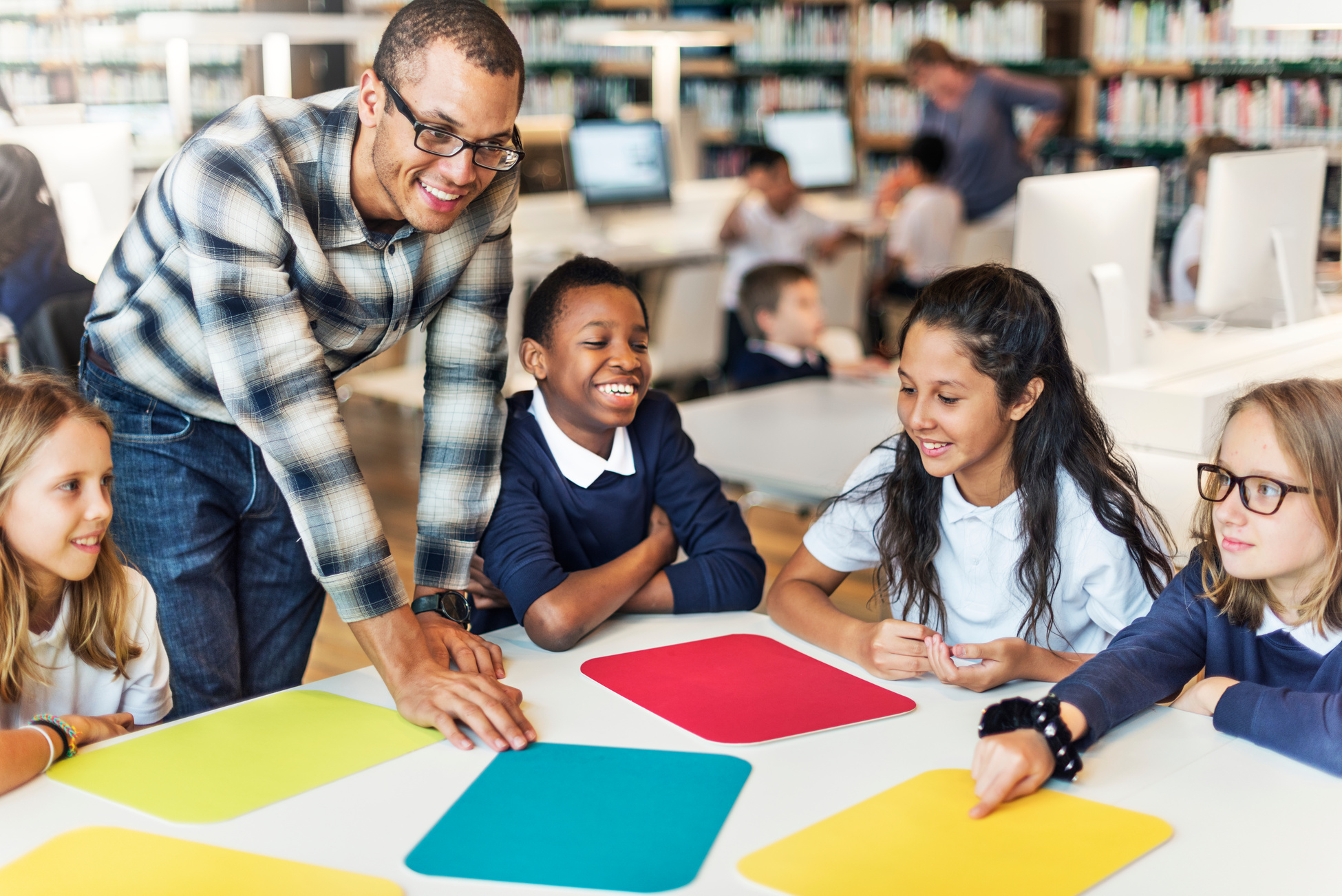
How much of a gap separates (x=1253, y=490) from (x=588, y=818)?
74 centimetres

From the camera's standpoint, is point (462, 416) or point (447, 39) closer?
point (447, 39)

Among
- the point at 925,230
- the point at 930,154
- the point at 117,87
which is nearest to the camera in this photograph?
the point at 117,87

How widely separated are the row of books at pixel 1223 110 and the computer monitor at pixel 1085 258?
3.60 metres

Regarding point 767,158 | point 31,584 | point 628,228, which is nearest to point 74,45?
point 628,228

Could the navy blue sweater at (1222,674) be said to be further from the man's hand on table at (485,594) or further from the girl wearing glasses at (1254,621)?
the man's hand on table at (485,594)

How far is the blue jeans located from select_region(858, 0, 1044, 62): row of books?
592cm

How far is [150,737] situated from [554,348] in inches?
30.2

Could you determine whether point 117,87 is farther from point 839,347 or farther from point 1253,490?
point 1253,490

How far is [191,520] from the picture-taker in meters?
1.54

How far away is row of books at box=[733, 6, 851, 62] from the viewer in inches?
294

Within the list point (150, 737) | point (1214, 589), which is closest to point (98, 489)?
point (150, 737)

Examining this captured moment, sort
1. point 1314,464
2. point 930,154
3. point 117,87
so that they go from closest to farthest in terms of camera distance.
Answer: point 1314,464 < point 117,87 < point 930,154

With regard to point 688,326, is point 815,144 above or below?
above

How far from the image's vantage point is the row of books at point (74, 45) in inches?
184
